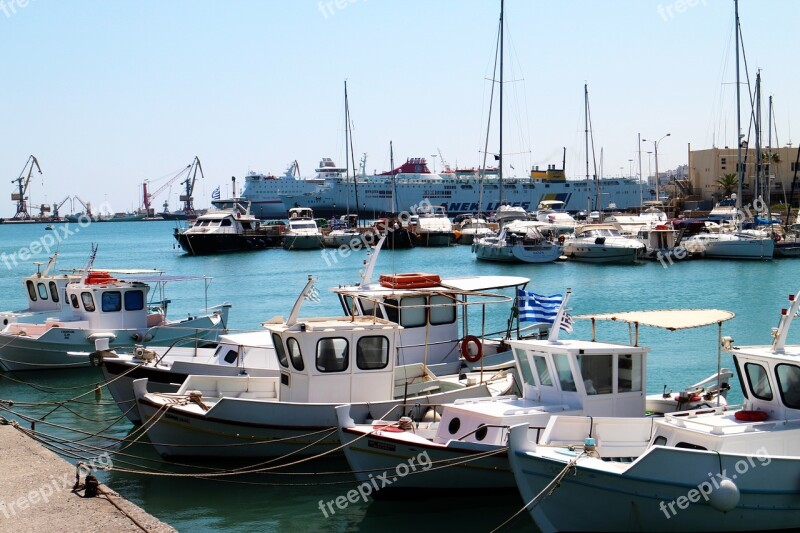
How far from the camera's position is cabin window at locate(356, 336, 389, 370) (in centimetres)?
1764

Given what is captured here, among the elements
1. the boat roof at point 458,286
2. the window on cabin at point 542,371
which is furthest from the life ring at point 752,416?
the boat roof at point 458,286

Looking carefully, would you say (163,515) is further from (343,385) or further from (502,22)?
(502,22)

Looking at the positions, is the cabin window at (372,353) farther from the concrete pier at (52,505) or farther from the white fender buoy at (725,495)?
the white fender buoy at (725,495)

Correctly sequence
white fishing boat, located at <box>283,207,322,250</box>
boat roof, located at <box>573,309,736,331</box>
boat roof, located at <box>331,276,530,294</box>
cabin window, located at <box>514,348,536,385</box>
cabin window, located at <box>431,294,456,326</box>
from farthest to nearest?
white fishing boat, located at <box>283,207,322,250</box> → cabin window, located at <box>431,294,456,326</box> → boat roof, located at <box>331,276,530,294</box> → boat roof, located at <box>573,309,736,331</box> → cabin window, located at <box>514,348,536,385</box>

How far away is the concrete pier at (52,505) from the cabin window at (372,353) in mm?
5321

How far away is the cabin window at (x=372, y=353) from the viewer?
1764cm

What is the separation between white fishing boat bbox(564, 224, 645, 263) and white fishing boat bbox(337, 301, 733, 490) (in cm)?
5439

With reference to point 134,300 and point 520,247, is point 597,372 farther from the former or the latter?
point 520,247

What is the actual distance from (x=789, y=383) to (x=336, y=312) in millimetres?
31901

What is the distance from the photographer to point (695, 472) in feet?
41.0

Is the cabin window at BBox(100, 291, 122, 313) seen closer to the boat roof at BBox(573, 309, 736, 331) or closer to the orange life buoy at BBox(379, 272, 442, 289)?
the orange life buoy at BBox(379, 272, 442, 289)

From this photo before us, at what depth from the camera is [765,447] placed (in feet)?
43.0

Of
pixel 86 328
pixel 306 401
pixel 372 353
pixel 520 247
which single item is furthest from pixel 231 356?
pixel 520 247

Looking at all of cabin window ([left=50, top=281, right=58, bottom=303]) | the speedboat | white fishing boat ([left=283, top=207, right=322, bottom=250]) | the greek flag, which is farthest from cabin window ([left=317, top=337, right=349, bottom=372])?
white fishing boat ([left=283, top=207, right=322, bottom=250])
